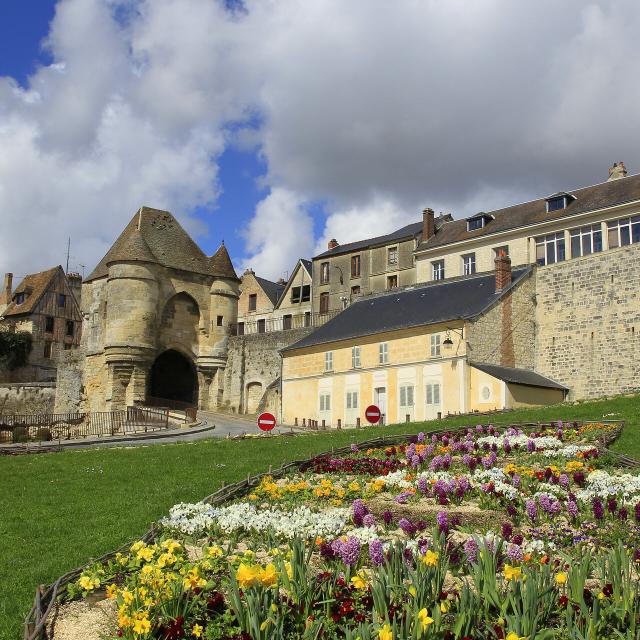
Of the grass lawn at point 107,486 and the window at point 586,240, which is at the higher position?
the window at point 586,240

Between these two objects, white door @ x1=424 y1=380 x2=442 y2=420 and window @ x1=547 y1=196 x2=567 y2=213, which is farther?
window @ x1=547 y1=196 x2=567 y2=213

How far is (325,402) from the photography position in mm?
33500

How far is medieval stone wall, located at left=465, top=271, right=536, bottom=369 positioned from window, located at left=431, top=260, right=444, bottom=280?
13.4m

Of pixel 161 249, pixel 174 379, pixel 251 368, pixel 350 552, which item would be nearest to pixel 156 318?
pixel 161 249

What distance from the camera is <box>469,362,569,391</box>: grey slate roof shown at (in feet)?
90.6

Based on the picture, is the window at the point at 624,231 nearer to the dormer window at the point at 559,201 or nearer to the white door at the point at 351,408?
the dormer window at the point at 559,201

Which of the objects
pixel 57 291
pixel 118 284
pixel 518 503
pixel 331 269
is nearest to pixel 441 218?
pixel 331 269

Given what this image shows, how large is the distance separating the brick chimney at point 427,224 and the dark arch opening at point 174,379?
16174mm

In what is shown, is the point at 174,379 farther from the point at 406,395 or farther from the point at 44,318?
the point at 406,395

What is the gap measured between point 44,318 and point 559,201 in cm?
4108

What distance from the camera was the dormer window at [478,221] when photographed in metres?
44.8

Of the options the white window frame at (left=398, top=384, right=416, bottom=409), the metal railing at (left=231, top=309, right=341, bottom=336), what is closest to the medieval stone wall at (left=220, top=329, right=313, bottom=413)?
the metal railing at (left=231, top=309, right=341, bottom=336)

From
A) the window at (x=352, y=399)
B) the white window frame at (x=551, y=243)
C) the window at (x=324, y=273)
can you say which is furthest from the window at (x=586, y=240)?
the window at (x=324, y=273)

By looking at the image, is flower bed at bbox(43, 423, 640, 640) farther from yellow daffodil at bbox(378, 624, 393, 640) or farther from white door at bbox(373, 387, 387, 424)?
white door at bbox(373, 387, 387, 424)
